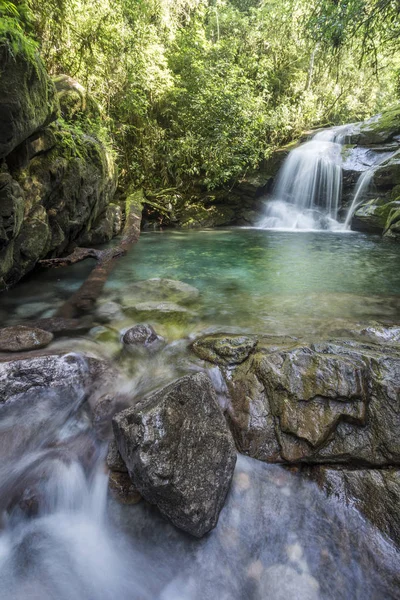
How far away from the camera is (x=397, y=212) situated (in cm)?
944

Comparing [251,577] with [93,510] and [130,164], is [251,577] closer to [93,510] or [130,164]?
[93,510]

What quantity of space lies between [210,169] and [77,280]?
817 centimetres

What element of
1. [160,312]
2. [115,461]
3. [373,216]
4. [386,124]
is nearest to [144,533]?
[115,461]

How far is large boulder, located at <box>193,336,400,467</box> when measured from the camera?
231 centimetres

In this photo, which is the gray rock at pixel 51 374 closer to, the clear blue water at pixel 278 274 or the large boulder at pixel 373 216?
the clear blue water at pixel 278 274

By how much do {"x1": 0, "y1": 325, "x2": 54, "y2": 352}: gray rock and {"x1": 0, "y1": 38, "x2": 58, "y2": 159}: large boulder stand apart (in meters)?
1.82

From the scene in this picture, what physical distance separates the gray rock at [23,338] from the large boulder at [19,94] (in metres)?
1.82

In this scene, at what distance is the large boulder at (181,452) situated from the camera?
197 centimetres

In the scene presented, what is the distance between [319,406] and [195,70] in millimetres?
13274

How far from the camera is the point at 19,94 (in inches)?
122

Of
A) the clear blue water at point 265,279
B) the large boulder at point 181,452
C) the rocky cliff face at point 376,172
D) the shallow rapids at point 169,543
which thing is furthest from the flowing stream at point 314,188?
the shallow rapids at point 169,543

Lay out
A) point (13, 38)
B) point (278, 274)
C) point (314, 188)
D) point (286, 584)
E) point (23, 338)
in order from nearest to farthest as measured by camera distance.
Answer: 1. point (286, 584)
2. point (13, 38)
3. point (23, 338)
4. point (278, 274)
5. point (314, 188)

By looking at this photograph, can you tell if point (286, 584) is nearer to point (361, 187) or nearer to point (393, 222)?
point (393, 222)

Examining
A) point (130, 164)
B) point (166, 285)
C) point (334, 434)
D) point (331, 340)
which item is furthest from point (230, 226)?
point (334, 434)
